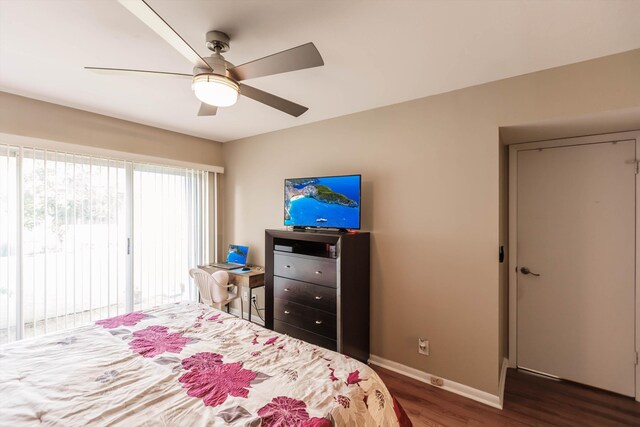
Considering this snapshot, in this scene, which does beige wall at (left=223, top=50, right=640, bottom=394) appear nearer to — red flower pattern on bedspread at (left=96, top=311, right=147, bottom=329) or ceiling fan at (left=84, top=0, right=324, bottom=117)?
ceiling fan at (left=84, top=0, right=324, bottom=117)

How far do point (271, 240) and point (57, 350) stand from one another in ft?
5.81

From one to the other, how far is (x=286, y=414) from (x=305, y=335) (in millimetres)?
1629

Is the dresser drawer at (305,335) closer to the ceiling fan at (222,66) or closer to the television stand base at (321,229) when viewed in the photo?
the television stand base at (321,229)

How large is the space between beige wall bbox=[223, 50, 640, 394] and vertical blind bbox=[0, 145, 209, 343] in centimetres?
211

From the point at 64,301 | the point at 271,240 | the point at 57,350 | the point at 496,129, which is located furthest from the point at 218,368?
the point at 496,129

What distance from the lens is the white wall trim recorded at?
240cm

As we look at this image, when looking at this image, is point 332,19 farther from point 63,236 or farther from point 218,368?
point 63,236

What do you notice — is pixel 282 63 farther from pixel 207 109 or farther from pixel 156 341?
pixel 156 341

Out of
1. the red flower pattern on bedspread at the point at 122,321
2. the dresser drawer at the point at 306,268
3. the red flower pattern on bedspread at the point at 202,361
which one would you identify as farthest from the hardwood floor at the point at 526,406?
the red flower pattern on bedspread at the point at 122,321

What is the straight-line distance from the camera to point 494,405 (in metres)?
2.13

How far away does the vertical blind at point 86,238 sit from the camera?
7.97 feet

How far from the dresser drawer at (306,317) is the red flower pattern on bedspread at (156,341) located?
1171 mm

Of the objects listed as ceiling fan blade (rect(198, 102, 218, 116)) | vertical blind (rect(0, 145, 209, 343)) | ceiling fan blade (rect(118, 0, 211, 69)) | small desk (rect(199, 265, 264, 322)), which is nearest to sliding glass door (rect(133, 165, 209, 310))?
vertical blind (rect(0, 145, 209, 343))

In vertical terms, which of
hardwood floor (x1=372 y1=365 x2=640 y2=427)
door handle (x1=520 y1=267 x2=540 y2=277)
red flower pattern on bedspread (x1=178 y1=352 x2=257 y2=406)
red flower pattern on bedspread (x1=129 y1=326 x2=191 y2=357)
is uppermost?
door handle (x1=520 y1=267 x2=540 y2=277)
